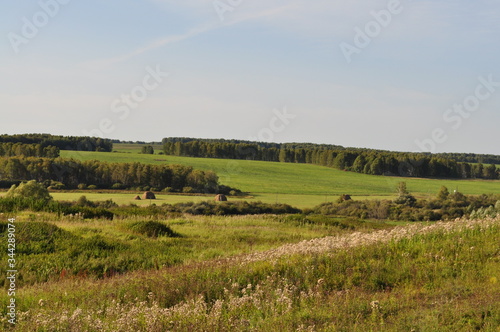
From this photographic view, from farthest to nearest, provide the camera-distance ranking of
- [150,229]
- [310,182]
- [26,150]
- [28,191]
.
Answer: [26,150], [310,182], [28,191], [150,229]

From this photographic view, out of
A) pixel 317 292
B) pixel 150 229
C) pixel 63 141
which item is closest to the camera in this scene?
pixel 317 292

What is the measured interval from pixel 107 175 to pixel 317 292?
93220mm

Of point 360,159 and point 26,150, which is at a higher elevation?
point 360,159

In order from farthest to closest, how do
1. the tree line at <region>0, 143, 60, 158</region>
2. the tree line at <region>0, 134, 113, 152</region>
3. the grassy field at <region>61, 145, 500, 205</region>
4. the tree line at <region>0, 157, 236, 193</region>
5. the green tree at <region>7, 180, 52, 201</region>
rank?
the tree line at <region>0, 134, 113, 152</region>
the tree line at <region>0, 143, 60, 158</region>
the grassy field at <region>61, 145, 500, 205</region>
the tree line at <region>0, 157, 236, 193</region>
the green tree at <region>7, 180, 52, 201</region>

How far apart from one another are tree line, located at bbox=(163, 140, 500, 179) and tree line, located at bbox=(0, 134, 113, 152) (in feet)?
88.0

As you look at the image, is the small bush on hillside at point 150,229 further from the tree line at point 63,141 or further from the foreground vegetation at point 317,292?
the tree line at point 63,141

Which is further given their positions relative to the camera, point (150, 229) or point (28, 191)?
point (28, 191)

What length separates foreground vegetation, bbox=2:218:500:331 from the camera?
699 centimetres

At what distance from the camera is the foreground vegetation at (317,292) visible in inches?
275

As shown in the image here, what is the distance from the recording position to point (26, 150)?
129 m

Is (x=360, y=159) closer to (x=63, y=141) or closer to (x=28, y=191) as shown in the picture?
(x=63, y=141)

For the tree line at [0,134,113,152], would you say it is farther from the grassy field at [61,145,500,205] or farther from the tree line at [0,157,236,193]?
the tree line at [0,157,236,193]

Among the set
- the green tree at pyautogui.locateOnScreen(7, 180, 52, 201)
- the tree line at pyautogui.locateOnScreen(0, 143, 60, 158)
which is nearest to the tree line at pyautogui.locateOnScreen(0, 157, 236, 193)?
the tree line at pyautogui.locateOnScreen(0, 143, 60, 158)

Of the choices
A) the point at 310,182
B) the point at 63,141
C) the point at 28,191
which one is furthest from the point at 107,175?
the point at 63,141
